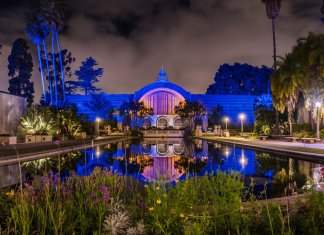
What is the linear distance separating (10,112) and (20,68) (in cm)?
2961

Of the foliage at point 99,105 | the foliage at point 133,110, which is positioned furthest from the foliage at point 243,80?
the foliage at point 99,105

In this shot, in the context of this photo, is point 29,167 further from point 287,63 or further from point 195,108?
point 195,108

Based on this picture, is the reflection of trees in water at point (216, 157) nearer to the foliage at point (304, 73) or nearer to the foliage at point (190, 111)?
the foliage at point (304, 73)

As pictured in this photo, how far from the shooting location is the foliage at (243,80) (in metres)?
71.4

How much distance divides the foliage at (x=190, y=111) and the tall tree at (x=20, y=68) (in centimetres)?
2495

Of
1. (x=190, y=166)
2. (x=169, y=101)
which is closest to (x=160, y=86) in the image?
(x=169, y=101)

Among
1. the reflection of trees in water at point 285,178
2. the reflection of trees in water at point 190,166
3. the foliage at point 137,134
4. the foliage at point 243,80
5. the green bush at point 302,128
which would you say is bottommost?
the reflection of trees in water at point 285,178

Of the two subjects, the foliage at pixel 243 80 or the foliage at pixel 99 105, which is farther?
the foliage at pixel 243 80

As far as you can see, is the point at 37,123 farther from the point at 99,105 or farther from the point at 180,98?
the point at 180,98

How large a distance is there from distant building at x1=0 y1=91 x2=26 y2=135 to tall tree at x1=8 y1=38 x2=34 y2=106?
1074 inches

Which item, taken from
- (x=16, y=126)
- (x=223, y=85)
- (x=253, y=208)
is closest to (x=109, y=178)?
(x=253, y=208)

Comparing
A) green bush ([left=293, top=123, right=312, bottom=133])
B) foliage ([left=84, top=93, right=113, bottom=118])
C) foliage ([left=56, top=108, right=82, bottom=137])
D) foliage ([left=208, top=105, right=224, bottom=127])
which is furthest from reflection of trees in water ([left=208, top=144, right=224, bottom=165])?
foliage ([left=208, top=105, right=224, bottom=127])

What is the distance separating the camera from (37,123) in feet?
80.8

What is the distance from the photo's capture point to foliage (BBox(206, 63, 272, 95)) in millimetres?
71438
